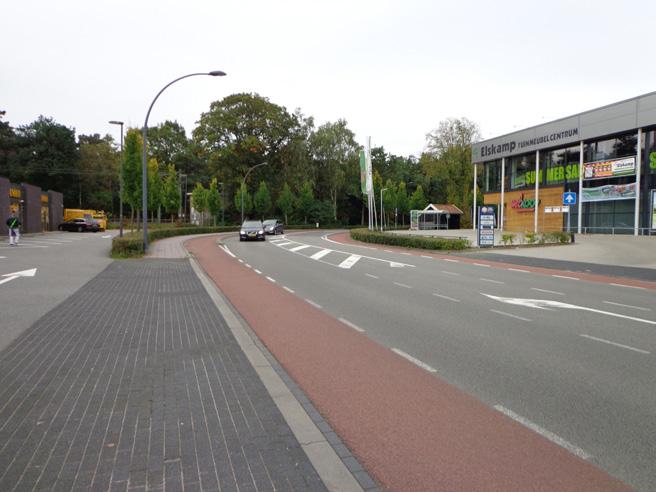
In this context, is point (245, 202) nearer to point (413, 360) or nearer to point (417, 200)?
point (417, 200)

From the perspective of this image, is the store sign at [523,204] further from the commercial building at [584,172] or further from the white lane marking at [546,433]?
the white lane marking at [546,433]

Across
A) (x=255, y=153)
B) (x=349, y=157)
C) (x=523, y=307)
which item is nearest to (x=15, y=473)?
(x=523, y=307)

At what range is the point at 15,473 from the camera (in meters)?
3.10

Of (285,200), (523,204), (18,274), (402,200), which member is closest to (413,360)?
(18,274)

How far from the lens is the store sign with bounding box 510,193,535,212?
1751 inches

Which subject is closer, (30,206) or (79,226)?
(30,206)

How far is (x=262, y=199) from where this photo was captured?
223 ft

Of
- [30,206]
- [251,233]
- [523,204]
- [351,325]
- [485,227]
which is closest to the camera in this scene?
[351,325]

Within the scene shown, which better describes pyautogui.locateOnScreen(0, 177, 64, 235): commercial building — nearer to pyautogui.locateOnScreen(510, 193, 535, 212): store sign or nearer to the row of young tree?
the row of young tree

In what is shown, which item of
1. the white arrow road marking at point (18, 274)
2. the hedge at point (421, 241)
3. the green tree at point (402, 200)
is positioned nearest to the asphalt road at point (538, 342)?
the white arrow road marking at point (18, 274)

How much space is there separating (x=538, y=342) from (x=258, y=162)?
6331 centimetres

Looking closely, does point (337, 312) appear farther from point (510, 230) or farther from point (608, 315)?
point (510, 230)

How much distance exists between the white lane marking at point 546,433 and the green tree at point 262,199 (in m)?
64.4

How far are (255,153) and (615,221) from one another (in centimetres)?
4417
